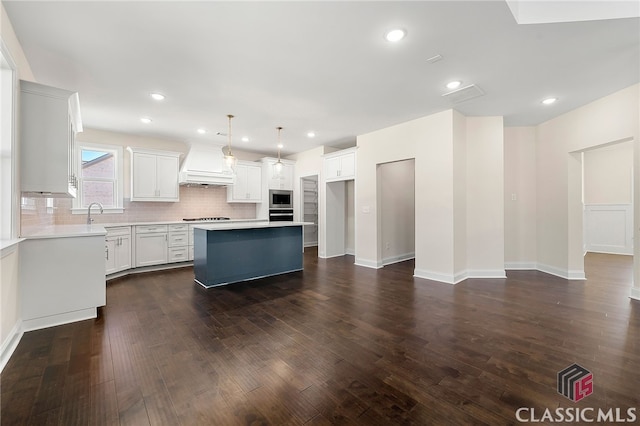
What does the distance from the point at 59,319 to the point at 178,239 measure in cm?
273

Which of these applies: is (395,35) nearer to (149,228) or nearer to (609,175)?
(149,228)

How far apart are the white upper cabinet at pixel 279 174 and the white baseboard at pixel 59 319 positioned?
465 cm

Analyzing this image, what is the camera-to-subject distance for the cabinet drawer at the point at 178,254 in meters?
5.29

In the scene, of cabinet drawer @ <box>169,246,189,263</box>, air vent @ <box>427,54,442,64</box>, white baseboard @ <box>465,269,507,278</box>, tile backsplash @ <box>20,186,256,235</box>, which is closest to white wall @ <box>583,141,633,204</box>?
white baseboard @ <box>465,269,507,278</box>

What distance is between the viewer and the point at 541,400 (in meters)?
1.63

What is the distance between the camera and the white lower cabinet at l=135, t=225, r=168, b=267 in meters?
4.93

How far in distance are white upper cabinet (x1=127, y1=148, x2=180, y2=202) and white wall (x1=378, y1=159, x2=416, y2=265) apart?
Result: 4.41 metres

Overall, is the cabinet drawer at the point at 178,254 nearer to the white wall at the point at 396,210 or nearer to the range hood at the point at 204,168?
the range hood at the point at 204,168

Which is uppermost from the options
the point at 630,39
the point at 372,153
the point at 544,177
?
the point at 630,39

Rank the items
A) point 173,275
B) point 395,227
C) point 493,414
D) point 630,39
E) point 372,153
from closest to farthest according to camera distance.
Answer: point 493,414, point 630,39, point 173,275, point 372,153, point 395,227

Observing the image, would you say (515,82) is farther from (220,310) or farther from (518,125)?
(220,310)

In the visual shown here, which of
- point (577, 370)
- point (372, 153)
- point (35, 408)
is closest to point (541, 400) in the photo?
point (577, 370)

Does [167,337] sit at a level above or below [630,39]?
below

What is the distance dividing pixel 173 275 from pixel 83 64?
3.38 metres
